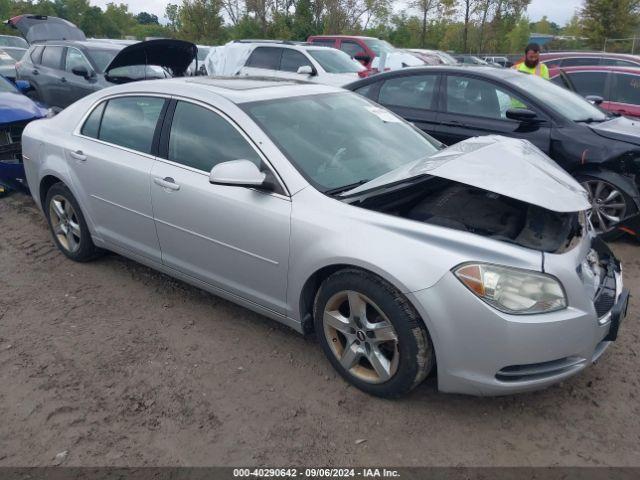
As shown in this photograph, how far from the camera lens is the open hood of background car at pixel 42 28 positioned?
1490 centimetres

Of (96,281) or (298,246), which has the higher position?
(298,246)

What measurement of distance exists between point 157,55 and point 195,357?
5000mm

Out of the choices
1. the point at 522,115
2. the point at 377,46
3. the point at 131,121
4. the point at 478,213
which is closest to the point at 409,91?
Answer: the point at 522,115

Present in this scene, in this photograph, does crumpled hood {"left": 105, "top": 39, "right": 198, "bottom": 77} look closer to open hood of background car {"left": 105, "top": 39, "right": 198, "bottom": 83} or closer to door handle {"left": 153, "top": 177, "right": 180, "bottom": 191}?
open hood of background car {"left": 105, "top": 39, "right": 198, "bottom": 83}

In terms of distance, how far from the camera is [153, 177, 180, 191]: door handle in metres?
3.59

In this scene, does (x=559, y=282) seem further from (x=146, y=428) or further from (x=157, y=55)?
(x=157, y=55)

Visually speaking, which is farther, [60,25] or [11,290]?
[60,25]

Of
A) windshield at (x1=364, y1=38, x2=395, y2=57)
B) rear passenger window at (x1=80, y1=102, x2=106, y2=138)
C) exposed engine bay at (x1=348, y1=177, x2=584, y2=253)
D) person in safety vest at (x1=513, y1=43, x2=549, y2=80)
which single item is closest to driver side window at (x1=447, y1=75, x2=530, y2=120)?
person in safety vest at (x1=513, y1=43, x2=549, y2=80)

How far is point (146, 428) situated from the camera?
283 centimetres

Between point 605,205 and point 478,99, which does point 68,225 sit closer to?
point 478,99

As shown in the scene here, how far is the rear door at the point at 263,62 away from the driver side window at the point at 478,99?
20.7 ft

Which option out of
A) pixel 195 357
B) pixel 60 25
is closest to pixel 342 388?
pixel 195 357

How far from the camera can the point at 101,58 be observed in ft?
33.0

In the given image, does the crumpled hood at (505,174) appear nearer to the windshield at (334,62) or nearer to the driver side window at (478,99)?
the driver side window at (478,99)
